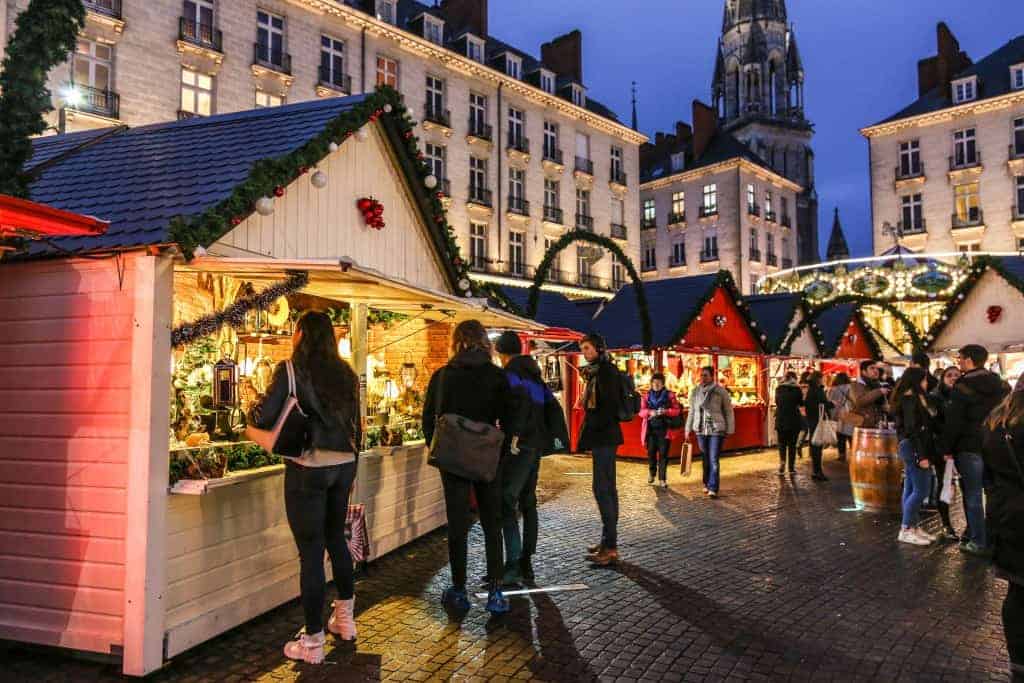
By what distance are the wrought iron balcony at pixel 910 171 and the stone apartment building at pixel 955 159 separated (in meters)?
0.05

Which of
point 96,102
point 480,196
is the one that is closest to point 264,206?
point 96,102

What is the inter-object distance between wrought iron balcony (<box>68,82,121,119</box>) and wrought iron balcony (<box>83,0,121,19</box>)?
217 centimetres

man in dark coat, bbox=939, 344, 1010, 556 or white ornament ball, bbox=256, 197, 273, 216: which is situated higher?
white ornament ball, bbox=256, 197, 273, 216

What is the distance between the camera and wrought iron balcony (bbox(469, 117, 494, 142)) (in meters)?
32.5

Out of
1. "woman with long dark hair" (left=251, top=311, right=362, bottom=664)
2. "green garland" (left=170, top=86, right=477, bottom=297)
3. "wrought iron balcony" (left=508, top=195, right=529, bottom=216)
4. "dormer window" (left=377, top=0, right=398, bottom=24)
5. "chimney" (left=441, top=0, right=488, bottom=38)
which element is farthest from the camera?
"wrought iron balcony" (left=508, top=195, right=529, bottom=216)

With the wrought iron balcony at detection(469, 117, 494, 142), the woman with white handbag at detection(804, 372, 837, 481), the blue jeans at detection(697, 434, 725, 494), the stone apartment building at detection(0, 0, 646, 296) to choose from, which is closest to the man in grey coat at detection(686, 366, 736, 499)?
the blue jeans at detection(697, 434, 725, 494)

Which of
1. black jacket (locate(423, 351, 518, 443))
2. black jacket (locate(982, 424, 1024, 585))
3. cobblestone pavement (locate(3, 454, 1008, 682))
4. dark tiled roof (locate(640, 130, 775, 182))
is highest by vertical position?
dark tiled roof (locate(640, 130, 775, 182))

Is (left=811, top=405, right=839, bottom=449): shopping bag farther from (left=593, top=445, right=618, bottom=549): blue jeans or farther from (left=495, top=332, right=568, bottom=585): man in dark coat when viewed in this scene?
(left=495, top=332, right=568, bottom=585): man in dark coat

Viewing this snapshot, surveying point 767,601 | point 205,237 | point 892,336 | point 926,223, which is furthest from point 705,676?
point 926,223

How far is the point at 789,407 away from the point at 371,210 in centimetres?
796

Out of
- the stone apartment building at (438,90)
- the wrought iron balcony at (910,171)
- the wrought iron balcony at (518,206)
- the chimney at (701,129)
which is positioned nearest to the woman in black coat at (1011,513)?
the stone apartment building at (438,90)

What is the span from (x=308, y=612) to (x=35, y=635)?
5.24ft

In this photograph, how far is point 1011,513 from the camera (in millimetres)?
3268

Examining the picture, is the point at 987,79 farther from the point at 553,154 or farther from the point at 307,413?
the point at 307,413
